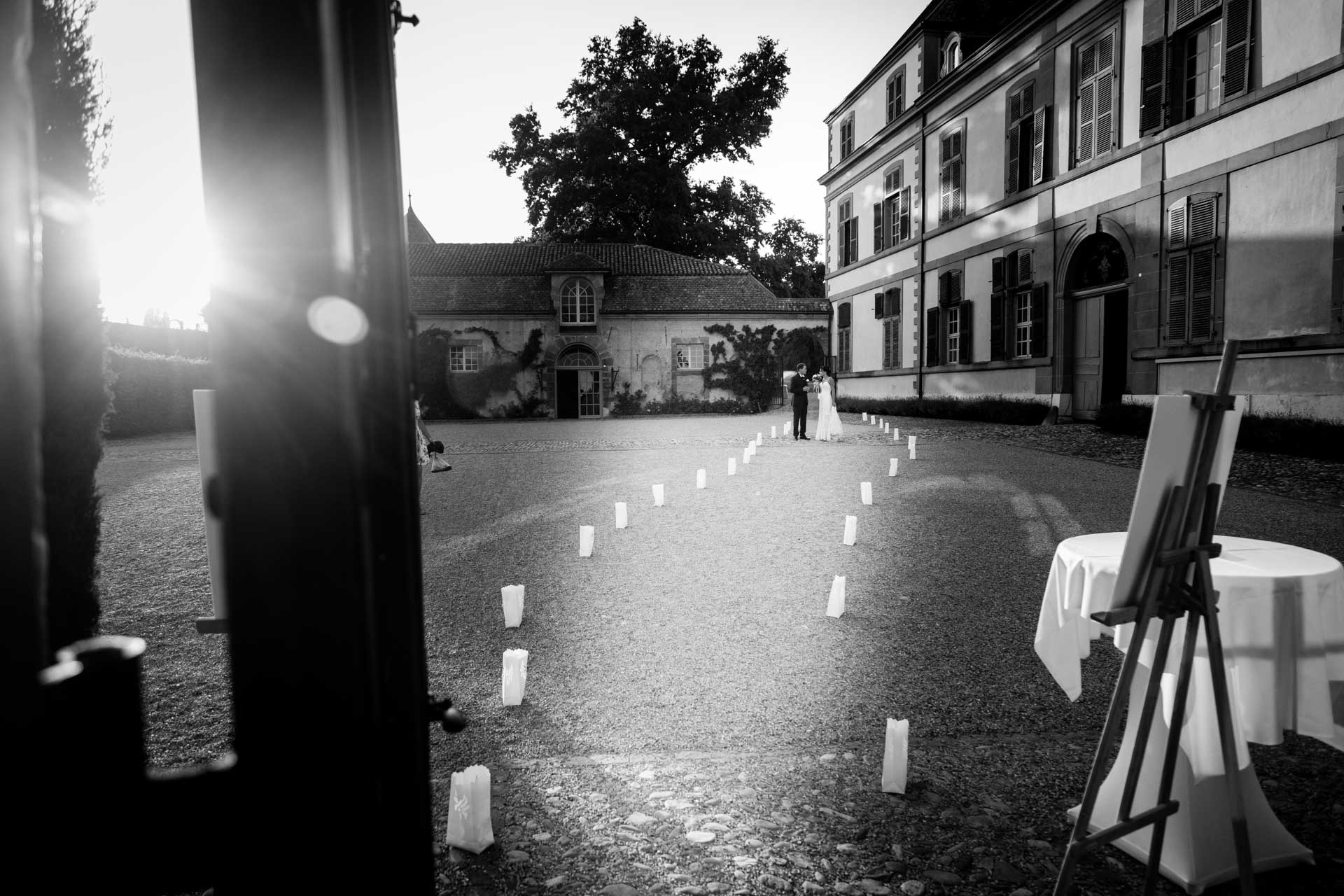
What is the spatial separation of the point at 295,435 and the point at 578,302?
33.8 metres

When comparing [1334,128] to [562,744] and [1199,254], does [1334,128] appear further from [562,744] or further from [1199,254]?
[562,744]

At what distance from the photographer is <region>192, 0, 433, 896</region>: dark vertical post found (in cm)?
111

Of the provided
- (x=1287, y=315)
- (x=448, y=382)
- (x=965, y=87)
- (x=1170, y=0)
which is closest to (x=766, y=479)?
(x=1287, y=315)

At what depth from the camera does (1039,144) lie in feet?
59.1

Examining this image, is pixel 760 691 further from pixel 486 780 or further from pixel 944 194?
pixel 944 194

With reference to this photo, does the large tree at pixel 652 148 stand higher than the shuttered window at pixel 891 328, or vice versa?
the large tree at pixel 652 148

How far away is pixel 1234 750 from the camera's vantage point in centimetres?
220

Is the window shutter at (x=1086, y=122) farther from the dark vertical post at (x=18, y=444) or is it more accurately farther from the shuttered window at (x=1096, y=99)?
the dark vertical post at (x=18, y=444)

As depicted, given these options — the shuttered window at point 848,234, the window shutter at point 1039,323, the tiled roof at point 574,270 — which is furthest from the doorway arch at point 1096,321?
the tiled roof at point 574,270

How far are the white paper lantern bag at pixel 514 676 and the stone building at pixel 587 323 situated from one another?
30.5 meters

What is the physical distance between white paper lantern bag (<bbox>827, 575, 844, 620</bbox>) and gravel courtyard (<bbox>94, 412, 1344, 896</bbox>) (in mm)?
79

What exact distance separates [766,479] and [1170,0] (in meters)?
10.4

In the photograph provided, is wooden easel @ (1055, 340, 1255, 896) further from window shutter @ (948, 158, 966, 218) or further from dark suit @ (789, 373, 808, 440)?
window shutter @ (948, 158, 966, 218)

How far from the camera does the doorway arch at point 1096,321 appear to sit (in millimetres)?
16188
